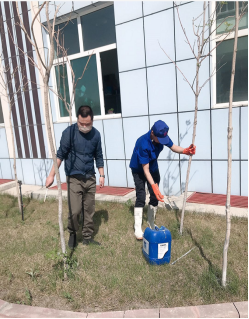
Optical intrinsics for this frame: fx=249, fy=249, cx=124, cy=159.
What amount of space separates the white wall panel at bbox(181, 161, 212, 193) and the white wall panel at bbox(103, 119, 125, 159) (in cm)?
148

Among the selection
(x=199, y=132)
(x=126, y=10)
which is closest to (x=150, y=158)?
(x=199, y=132)

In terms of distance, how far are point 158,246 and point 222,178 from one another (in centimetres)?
249

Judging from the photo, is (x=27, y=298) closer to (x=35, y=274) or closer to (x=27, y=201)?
(x=35, y=274)

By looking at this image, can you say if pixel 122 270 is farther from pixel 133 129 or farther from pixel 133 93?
pixel 133 93

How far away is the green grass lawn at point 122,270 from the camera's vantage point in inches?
89.7

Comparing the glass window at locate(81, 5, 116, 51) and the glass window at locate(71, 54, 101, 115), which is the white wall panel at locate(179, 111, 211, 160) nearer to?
the glass window at locate(71, 54, 101, 115)

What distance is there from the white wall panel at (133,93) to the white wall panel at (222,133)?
1415mm

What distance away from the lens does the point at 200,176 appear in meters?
4.81

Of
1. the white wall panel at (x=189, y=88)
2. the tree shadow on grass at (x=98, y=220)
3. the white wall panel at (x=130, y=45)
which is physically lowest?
the tree shadow on grass at (x=98, y=220)

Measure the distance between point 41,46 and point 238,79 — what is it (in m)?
4.67

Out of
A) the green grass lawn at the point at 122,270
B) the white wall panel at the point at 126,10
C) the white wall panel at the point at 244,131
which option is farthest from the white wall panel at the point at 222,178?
the white wall panel at the point at 126,10

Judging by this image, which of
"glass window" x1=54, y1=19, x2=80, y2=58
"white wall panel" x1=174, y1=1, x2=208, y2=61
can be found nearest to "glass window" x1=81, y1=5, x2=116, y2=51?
"glass window" x1=54, y1=19, x2=80, y2=58

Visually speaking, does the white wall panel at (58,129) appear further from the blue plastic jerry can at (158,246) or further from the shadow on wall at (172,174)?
the blue plastic jerry can at (158,246)

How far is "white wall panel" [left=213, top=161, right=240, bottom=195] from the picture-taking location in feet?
14.7
